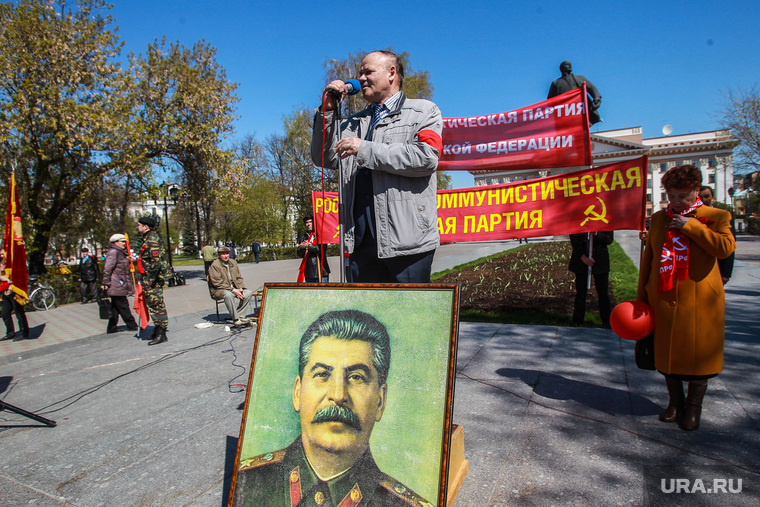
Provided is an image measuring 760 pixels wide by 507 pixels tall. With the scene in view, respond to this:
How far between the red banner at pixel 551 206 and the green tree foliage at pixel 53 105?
41.0 feet

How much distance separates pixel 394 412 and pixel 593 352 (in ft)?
12.4

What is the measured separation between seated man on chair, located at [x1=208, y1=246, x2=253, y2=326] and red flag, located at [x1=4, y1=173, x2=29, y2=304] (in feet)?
11.8

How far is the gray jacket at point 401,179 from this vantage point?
2.19 m

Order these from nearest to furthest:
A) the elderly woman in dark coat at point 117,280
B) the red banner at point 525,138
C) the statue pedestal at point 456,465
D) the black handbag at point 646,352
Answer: the statue pedestal at point 456,465 < the black handbag at point 646,352 < the red banner at point 525,138 < the elderly woman in dark coat at point 117,280

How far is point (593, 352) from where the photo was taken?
4.79 meters

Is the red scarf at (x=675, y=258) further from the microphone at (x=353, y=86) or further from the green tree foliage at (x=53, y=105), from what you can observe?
the green tree foliage at (x=53, y=105)

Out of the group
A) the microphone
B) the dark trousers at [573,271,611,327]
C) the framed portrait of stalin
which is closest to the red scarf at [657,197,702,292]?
the framed portrait of stalin

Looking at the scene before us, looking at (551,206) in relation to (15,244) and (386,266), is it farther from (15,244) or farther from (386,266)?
(15,244)

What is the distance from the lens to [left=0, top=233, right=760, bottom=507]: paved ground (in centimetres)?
239

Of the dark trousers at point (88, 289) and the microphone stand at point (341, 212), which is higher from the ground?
the microphone stand at point (341, 212)

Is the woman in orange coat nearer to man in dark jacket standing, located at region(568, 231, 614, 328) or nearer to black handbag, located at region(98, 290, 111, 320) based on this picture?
man in dark jacket standing, located at region(568, 231, 614, 328)

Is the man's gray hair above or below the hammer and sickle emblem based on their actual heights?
below

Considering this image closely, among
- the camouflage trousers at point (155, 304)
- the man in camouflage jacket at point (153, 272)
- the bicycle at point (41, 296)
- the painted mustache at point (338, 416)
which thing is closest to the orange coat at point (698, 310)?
the painted mustache at point (338, 416)

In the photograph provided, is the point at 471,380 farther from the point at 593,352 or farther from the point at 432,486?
the point at 432,486
